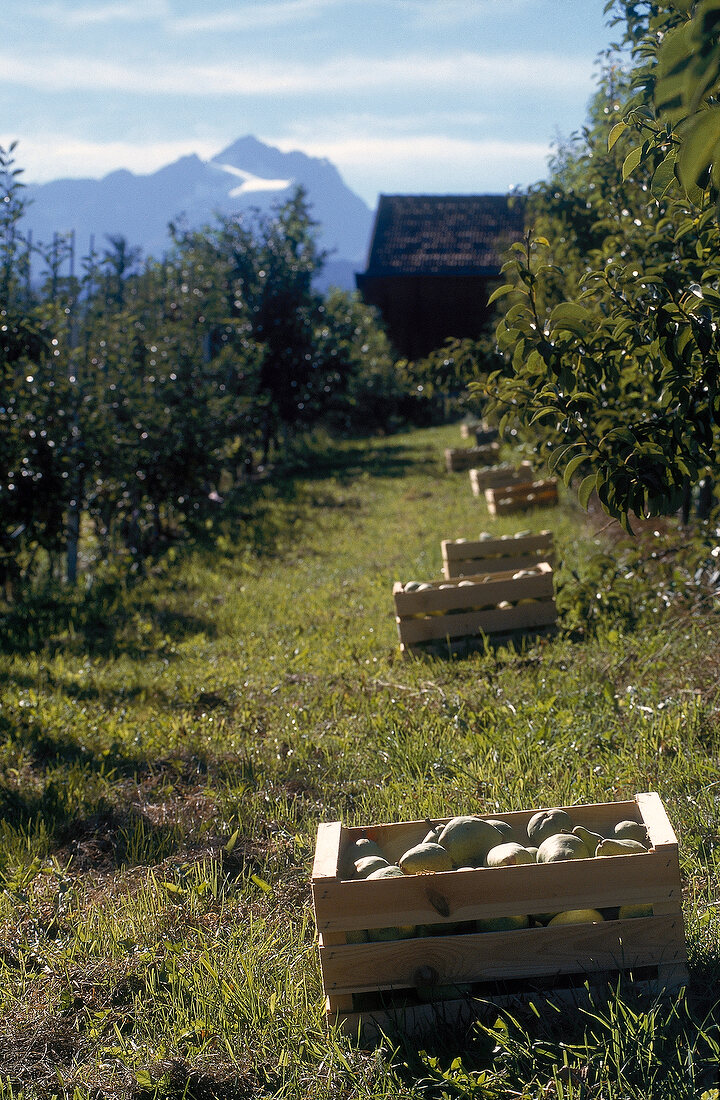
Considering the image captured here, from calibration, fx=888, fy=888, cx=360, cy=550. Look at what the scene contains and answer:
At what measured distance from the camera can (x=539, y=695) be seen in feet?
14.3

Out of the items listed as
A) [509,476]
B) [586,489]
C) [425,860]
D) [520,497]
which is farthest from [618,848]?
[509,476]

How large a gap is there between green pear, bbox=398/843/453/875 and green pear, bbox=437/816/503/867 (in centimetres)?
4

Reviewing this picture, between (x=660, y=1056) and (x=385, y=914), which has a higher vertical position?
(x=385, y=914)

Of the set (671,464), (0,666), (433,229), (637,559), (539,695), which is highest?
(433,229)

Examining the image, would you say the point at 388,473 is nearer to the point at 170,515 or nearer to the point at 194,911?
the point at 170,515

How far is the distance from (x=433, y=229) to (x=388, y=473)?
1978 cm

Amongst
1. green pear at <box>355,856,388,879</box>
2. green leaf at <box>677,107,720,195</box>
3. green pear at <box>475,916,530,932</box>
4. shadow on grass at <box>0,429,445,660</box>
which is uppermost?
green leaf at <box>677,107,720,195</box>

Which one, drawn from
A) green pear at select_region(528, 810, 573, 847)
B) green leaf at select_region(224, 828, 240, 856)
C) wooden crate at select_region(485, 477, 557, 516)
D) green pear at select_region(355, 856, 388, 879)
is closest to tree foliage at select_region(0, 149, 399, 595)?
wooden crate at select_region(485, 477, 557, 516)

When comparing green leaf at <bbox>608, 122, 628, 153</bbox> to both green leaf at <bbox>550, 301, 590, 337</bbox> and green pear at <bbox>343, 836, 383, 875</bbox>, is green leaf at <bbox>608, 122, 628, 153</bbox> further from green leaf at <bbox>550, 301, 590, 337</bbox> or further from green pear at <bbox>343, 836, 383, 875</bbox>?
green pear at <bbox>343, 836, 383, 875</bbox>

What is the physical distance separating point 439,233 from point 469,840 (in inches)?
1272

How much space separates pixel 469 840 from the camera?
2.43 meters

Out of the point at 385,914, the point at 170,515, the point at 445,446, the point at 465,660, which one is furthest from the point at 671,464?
the point at 445,446

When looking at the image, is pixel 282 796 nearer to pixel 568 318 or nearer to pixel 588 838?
pixel 588 838

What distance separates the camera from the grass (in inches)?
85.3
